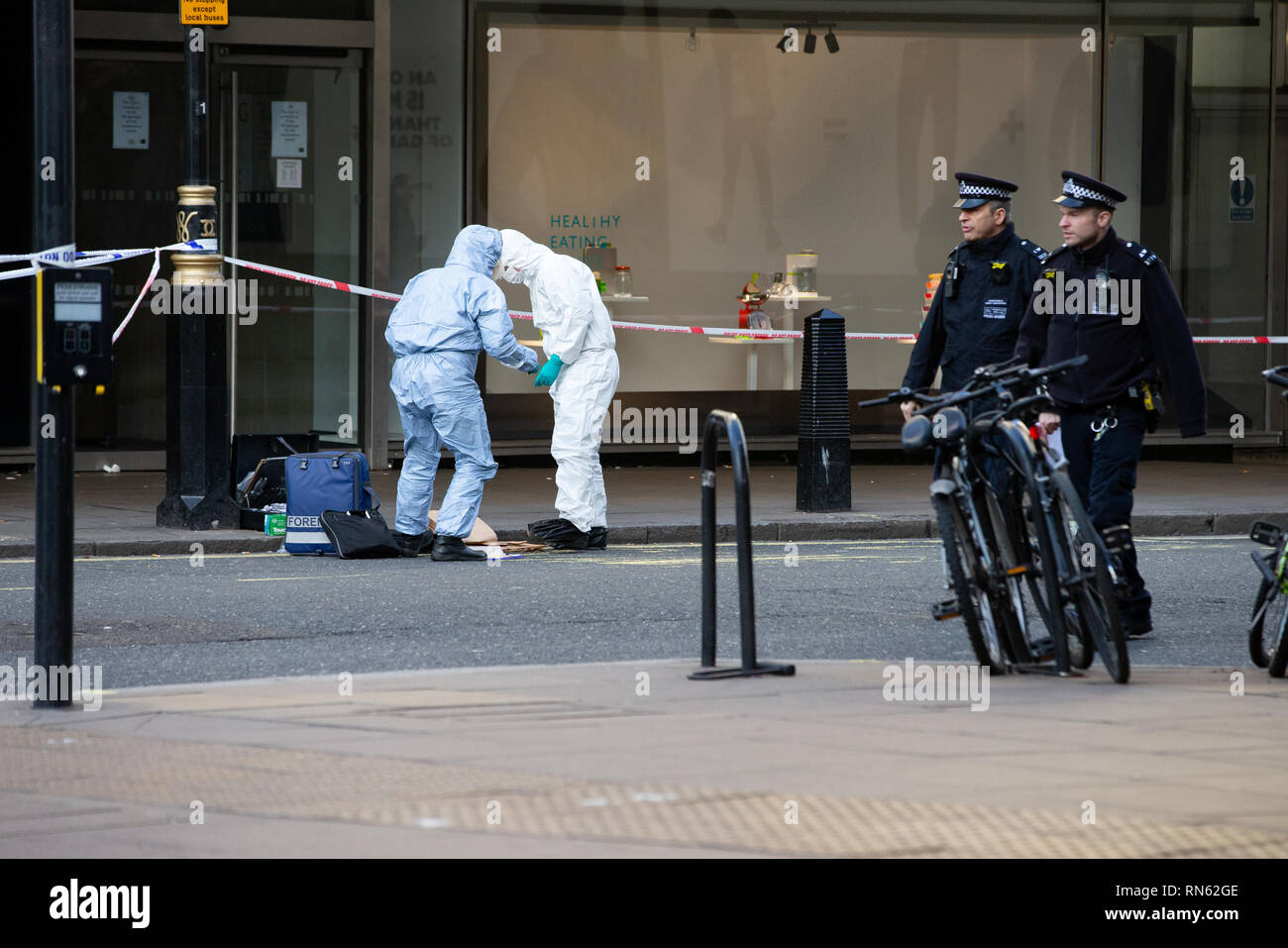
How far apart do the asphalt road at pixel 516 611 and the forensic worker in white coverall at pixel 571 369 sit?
0.29 m

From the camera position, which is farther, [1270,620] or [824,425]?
[824,425]

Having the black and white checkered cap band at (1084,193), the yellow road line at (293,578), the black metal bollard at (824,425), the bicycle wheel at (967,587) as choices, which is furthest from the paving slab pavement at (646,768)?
the black metal bollard at (824,425)

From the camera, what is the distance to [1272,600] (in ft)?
24.5

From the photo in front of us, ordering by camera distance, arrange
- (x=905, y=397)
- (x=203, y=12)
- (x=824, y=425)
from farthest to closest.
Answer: (x=824, y=425) < (x=203, y=12) < (x=905, y=397)

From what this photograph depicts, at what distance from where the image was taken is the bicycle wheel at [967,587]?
6.98 meters

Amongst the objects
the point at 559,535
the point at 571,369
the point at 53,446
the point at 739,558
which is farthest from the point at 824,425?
the point at 53,446

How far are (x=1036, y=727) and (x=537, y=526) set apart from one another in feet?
19.6

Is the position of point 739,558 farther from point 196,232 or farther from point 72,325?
point 196,232

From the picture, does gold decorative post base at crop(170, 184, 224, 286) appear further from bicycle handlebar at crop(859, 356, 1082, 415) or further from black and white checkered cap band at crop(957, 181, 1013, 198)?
bicycle handlebar at crop(859, 356, 1082, 415)

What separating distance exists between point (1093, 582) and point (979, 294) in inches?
95.9

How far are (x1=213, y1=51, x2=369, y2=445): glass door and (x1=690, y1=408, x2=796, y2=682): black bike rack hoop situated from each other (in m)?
9.75

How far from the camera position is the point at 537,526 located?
11.9 meters
